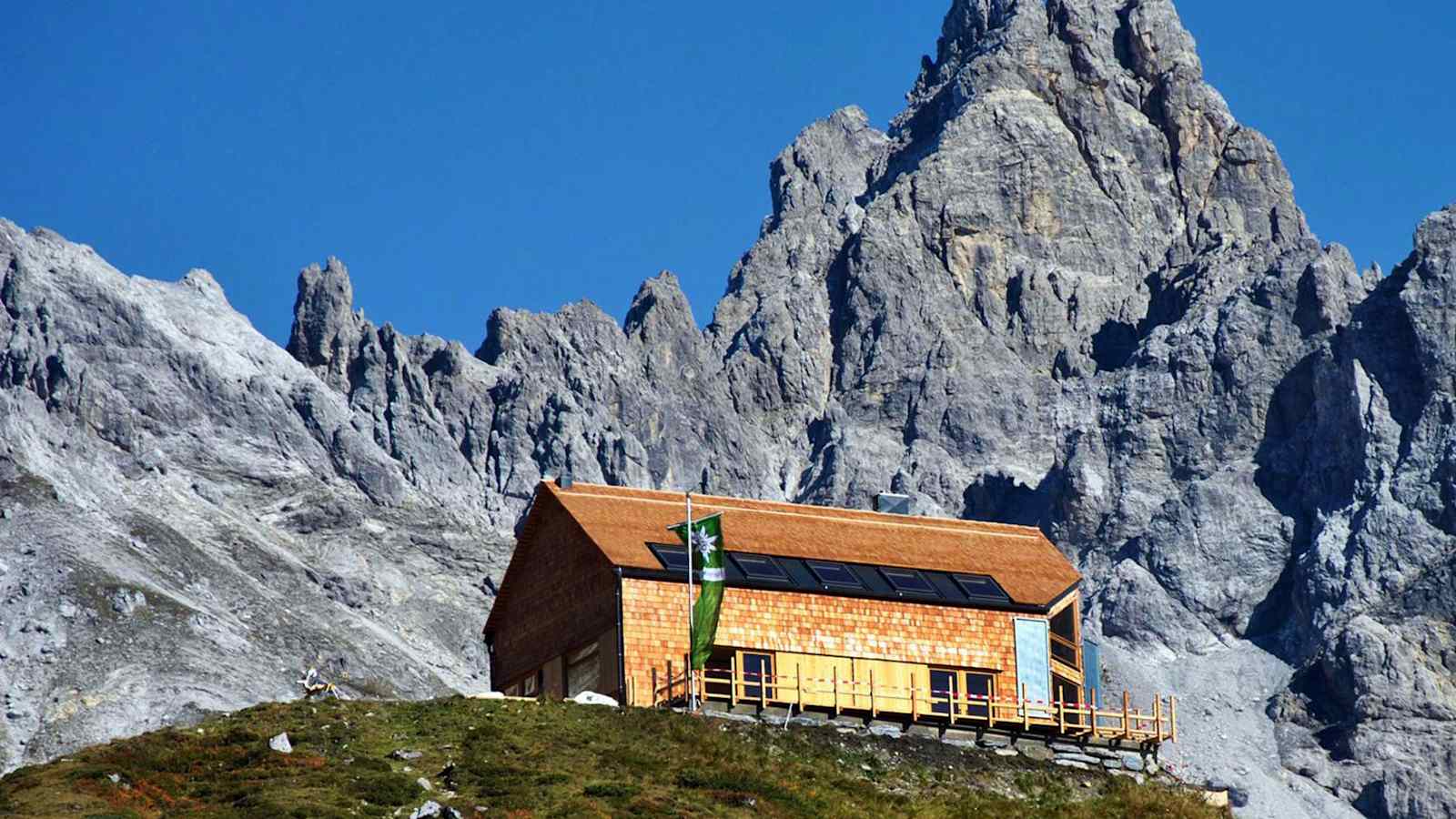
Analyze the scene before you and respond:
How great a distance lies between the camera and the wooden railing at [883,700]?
63.0 m

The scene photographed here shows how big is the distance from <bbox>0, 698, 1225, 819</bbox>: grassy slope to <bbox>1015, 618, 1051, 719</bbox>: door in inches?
230

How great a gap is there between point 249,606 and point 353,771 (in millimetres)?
138159

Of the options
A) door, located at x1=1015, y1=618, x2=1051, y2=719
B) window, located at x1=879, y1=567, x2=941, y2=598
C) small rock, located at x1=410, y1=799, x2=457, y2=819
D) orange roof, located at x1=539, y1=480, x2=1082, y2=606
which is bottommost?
small rock, located at x1=410, y1=799, x2=457, y2=819

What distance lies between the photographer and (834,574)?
68625 mm

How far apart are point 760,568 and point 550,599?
7.46m

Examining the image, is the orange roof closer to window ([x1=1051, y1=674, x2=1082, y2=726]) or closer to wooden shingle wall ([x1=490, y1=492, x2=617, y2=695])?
wooden shingle wall ([x1=490, y1=492, x2=617, y2=695])

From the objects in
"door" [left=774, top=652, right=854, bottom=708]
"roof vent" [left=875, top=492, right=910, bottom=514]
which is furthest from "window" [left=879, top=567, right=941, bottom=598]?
"roof vent" [left=875, top=492, right=910, bottom=514]

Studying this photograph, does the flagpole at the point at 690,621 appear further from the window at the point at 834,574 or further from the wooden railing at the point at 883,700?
the window at the point at 834,574

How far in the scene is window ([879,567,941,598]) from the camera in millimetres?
68750

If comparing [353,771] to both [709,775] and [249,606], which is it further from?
[249,606]

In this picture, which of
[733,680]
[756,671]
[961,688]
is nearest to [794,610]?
[756,671]

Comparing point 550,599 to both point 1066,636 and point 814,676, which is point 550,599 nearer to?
point 814,676

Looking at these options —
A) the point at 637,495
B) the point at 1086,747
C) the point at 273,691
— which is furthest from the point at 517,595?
the point at 273,691

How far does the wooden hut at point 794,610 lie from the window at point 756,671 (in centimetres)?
5
